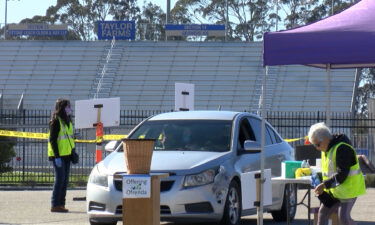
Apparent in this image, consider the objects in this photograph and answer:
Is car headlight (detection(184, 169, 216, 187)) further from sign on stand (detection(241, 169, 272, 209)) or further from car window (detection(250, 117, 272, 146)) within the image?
car window (detection(250, 117, 272, 146))

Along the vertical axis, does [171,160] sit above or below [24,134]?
above

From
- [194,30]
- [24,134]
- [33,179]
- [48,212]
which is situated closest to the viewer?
[48,212]

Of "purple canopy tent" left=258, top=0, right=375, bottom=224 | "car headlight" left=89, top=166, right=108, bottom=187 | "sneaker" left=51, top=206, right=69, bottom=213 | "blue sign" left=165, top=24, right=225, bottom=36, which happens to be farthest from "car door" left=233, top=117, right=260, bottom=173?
"blue sign" left=165, top=24, right=225, bottom=36

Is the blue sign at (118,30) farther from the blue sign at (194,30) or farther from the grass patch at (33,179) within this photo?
the grass patch at (33,179)

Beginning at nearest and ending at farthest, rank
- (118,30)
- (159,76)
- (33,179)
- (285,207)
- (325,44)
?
(325,44) → (285,207) → (33,179) → (159,76) → (118,30)

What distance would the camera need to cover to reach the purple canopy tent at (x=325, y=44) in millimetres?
10555

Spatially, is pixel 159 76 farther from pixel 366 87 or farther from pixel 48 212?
pixel 48 212

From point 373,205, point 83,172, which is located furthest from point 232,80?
point 373,205

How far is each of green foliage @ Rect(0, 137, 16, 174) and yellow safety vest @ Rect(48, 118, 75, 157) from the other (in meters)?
10.5

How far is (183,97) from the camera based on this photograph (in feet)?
70.8

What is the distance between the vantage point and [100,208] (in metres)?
12.8

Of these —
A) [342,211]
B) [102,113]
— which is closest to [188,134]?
[342,211]

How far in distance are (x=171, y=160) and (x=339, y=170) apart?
3.32 meters

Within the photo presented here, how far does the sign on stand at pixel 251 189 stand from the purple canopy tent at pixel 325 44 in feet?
4.84
